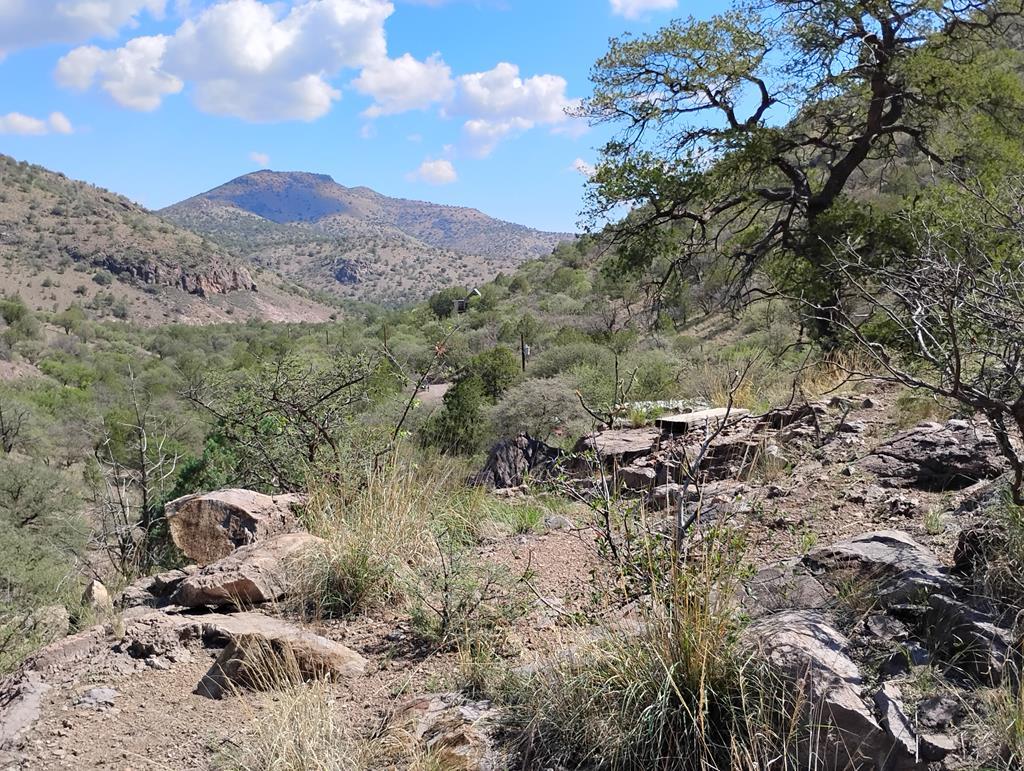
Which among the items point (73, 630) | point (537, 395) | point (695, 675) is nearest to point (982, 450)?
point (695, 675)

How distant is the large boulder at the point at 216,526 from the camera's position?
5.69 meters

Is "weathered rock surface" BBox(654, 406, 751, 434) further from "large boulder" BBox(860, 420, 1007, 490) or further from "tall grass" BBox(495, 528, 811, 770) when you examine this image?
"tall grass" BBox(495, 528, 811, 770)

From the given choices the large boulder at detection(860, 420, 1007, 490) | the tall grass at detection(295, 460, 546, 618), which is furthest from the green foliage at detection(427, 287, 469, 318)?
the large boulder at detection(860, 420, 1007, 490)

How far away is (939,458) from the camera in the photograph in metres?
5.04

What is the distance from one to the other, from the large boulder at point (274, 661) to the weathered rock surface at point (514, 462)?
4466 mm

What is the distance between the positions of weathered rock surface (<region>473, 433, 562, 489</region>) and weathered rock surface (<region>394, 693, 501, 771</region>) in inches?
198

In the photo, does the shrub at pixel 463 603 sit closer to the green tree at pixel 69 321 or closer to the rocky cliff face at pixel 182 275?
the green tree at pixel 69 321

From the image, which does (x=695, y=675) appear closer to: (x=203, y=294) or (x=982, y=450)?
(x=982, y=450)

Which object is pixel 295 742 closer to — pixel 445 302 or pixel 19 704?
pixel 19 704

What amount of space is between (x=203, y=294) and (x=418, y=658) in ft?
260

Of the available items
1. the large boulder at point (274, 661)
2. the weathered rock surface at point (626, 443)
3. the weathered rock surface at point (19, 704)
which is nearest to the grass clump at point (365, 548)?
the large boulder at point (274, 661)

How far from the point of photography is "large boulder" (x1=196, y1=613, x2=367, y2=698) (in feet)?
11.8

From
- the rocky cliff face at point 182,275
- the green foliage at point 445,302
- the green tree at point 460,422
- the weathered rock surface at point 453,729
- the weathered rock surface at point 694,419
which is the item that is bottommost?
the green tree at point 460,422

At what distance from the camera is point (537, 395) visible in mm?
16297
